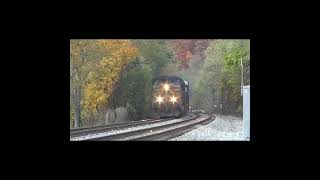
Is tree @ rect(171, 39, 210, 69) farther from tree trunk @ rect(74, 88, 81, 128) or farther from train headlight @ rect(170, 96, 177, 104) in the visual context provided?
tree trunk @ rect(74, 88, 81, 128)

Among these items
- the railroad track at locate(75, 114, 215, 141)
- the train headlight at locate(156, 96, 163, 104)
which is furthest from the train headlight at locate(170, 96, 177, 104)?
the railroad track at locate(75, 114, 215, 141)

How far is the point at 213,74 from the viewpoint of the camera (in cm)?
1093

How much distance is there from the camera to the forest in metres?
10.5

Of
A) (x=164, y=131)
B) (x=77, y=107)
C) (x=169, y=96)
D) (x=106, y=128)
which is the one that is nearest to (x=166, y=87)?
(x=164, y=131)

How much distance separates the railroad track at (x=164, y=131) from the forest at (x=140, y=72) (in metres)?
0.24

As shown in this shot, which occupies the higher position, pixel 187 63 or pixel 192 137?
pixel 187 63

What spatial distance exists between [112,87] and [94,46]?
77 cm

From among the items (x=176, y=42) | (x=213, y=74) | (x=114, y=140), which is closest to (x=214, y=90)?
(x=213, y=74)

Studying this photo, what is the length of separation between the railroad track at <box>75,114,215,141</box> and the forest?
0.77 feet

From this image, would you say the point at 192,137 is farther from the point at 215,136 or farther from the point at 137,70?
the point at 137,70

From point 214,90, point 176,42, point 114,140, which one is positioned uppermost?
point 176,42

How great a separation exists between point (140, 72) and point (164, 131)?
39.1 inches

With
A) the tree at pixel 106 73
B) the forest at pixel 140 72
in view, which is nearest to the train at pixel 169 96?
the forest at pixel 140 72

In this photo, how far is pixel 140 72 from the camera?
11.1 m
